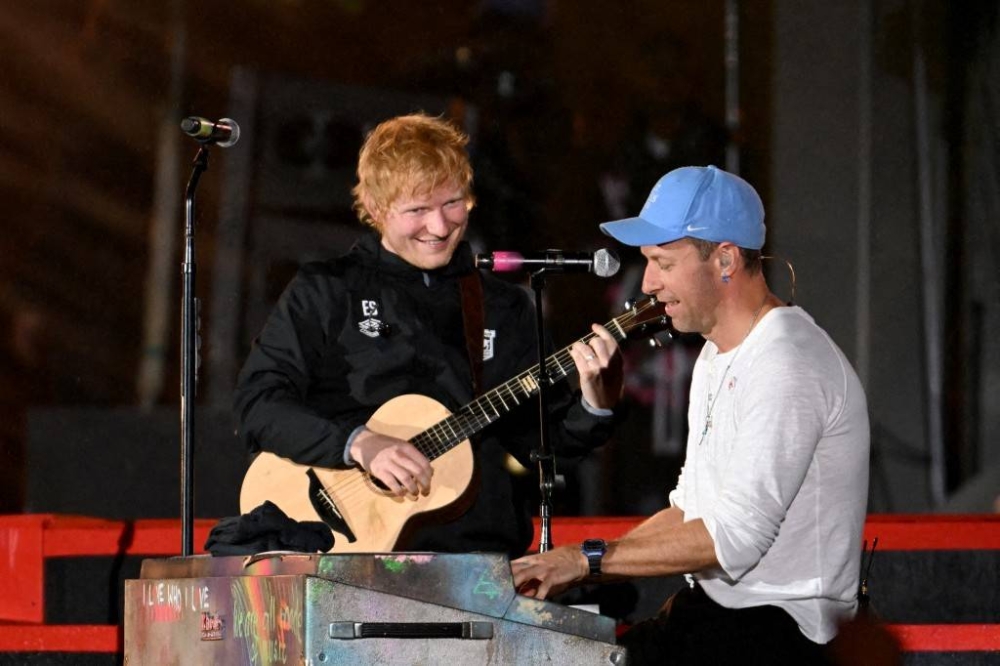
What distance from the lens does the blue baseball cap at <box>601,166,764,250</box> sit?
296 cm

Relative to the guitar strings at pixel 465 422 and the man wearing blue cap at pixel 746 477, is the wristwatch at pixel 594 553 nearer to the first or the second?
the man wearing blue cap at pixel 746 477

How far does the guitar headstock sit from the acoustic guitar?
0.51 ft

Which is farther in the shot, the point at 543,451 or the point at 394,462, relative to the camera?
the point at 394,462

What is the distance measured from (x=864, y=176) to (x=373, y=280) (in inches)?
144

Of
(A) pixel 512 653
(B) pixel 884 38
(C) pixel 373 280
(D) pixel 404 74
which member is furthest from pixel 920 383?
(A) pixel 512 653

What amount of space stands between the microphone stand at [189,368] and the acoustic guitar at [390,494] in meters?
0.26

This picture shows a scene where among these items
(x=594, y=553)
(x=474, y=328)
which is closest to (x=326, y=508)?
(x=474, y=328)

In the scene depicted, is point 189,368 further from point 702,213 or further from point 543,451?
point 702,213

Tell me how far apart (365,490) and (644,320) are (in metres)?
0.96

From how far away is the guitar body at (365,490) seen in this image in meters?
3.80

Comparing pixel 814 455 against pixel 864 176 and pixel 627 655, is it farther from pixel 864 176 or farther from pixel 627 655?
pixel 864 176

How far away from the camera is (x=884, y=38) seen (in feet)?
22.9

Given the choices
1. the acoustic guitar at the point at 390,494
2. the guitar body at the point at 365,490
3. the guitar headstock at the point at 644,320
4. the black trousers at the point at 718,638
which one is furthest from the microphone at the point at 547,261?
the black trousers at the point at 718,638

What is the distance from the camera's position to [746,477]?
107 inches
